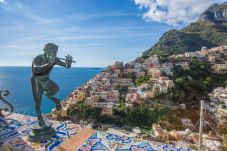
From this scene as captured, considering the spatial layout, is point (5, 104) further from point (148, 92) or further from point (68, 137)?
point (148, 92)

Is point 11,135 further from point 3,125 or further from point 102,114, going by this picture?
point 102,114

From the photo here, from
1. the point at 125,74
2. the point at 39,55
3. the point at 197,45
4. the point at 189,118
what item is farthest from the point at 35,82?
the point at 197,45

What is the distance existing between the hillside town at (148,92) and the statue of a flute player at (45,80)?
1140 cm

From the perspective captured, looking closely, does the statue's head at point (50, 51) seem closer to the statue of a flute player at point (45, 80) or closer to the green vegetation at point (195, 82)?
the statue of a flute player at point (45, 80)

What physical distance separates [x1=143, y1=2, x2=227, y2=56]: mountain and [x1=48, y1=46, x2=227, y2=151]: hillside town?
1633cm

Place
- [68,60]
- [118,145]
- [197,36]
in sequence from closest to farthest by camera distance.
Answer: [68,60], [118,145], [197,36]

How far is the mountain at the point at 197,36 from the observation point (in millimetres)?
63750

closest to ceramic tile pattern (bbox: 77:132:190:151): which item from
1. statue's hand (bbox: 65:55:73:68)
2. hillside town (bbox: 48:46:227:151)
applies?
statue's hand (bbox: 65:55:73:68)

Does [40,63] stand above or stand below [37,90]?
above

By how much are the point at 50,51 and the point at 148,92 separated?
2627 centimetres

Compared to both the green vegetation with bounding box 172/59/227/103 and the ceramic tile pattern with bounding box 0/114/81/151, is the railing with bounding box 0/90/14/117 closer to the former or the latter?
the ceramic tile pattern with bounding box 0/114/81/151

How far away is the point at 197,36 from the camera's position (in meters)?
69.2

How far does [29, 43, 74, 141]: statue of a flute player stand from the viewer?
256 centimetres

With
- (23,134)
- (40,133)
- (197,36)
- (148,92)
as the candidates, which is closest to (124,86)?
(148,92)
